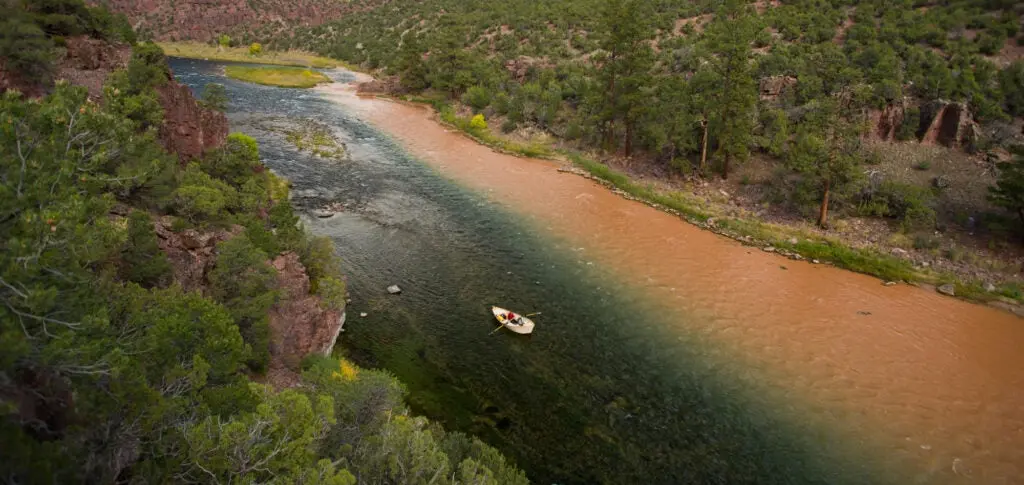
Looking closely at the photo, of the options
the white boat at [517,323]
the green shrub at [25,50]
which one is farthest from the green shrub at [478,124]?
the green shrub at [25,50]

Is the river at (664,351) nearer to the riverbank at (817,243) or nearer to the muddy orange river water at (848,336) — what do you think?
the muddy orange river water at (848,336)

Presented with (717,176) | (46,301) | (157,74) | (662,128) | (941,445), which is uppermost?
(157,74)

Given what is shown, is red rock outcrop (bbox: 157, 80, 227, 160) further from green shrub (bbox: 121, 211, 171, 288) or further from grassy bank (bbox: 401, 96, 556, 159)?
grassy bank (bbox: 401, 96, 556, 159)

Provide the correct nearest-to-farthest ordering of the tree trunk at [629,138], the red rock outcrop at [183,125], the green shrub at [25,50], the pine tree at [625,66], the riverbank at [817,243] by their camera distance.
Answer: the green shrub at [25,50], the red rock outcrop at [183,125], the riverbank at [817,243], the pine tree at [625,66], the tree trunk at [629,138]

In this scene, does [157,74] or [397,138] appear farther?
[397,138]

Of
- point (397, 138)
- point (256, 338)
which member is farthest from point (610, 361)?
point (397, 138)

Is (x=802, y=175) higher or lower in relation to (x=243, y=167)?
lower

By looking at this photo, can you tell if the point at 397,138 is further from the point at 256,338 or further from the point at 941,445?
the point at 941,445
